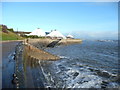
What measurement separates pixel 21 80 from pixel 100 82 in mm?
6513

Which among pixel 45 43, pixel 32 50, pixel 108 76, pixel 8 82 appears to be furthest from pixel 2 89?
pixel 45 43

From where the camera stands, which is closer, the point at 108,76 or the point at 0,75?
the point at 0,75

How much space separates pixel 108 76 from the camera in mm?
15805

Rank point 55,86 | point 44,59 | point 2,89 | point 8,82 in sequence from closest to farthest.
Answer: point 2,89
point 8,82
point 55,86
point 44,59

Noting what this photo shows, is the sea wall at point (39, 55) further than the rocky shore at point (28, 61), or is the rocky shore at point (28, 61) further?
the sea wall at point (39, 55)

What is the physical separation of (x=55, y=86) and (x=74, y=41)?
79.7 meters

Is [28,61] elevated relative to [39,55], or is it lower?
lower

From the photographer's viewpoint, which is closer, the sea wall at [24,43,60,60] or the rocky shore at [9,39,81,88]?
the rocky shore at [9,39,81,88]

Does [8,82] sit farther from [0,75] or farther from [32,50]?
[32,50]

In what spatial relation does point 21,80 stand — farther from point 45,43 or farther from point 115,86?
point 45,43

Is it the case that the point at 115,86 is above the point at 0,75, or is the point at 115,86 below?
below

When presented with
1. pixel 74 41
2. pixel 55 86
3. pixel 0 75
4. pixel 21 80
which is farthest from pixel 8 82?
pixel 74 41

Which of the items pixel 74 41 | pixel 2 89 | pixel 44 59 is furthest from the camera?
pixel 74 41

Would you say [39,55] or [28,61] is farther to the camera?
[39,55]
